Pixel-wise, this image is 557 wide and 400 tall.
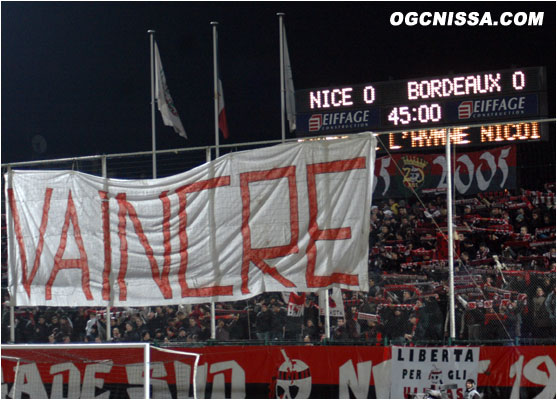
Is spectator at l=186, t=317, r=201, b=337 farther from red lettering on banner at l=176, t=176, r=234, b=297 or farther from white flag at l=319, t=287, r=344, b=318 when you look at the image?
white flag at l=319, t=287, r=344, b=318

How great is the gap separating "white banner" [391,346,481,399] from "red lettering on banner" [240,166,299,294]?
209cm

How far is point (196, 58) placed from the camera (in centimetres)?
3372

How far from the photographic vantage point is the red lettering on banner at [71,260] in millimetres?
14516

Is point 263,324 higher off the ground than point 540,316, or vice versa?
point 540,316

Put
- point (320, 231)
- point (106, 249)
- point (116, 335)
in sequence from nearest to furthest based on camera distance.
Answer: point (320, 231) → point (106, 249) → point (116, 335)

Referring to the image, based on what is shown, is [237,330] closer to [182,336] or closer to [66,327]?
[182,336]

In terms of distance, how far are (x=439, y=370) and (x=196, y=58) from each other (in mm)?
22937

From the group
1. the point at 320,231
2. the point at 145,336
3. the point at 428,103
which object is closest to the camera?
the point at 320,231

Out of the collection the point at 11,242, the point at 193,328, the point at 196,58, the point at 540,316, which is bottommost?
the point at 193,328

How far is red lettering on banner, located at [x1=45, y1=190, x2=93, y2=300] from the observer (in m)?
14.5

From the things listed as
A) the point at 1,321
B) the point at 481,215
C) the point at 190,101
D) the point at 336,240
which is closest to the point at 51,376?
the point at 1,321

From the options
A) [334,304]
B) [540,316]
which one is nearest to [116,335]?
[334,304]

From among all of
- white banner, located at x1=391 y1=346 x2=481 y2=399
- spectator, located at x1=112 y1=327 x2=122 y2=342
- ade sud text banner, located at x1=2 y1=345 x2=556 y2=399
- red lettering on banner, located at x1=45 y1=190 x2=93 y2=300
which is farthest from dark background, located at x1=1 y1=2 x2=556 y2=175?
white banner, located at x1=391 y1=346 x2=481 y2=399

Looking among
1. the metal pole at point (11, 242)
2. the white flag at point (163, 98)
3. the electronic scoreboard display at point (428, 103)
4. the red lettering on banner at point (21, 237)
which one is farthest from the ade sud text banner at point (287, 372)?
the white flag at point (163, 98)
